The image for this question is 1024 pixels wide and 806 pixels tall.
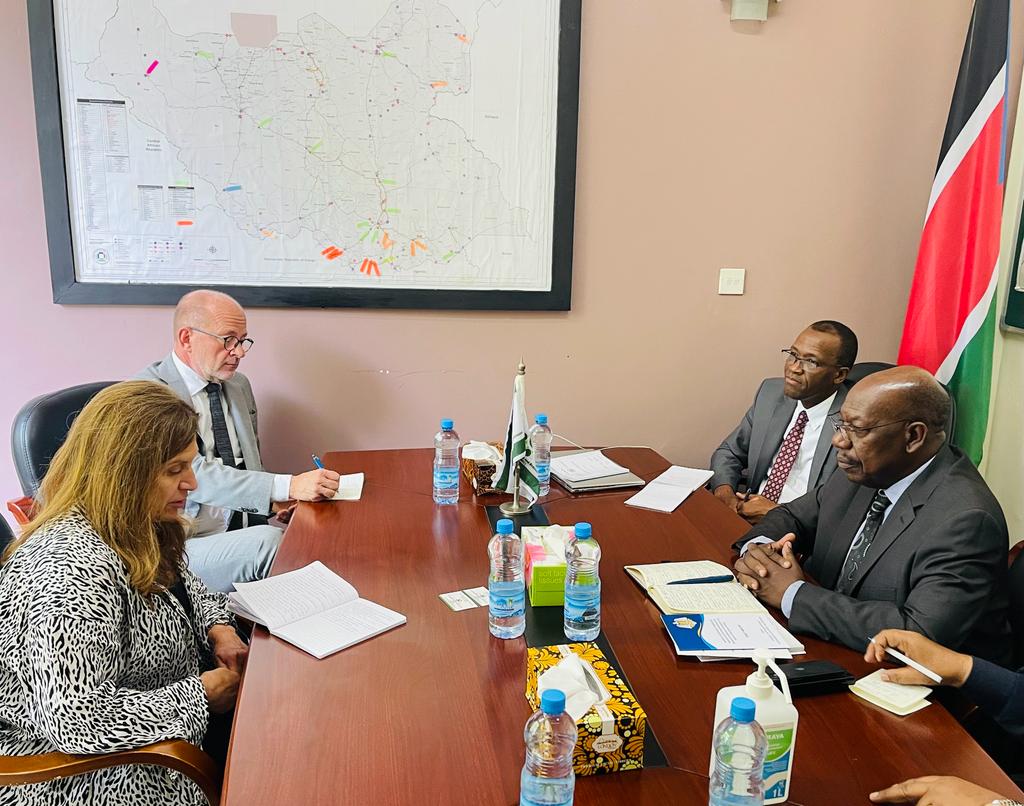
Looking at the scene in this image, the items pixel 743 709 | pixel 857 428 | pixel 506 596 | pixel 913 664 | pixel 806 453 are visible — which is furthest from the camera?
pixel 806 453

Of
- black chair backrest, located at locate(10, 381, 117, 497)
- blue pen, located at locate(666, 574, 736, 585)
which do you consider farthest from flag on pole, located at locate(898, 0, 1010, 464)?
black chair backrest, located at locate(10, 381, 117, 497)

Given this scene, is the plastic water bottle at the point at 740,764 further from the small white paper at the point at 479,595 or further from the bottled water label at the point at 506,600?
the small white paper at the point at 479,595

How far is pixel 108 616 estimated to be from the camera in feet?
4.14

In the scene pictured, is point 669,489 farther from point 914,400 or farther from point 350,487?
point 350,487

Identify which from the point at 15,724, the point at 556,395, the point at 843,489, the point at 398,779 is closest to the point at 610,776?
the point at 398,779

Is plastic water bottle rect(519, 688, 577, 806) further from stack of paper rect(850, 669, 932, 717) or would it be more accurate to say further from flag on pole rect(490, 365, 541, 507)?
flag on pole rect(490, 365, 541, 507)

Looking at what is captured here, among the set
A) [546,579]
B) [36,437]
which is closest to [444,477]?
[546,579]

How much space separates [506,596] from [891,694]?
0.67m

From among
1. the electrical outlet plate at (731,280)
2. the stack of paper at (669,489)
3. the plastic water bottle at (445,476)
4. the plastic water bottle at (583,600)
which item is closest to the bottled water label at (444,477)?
the plastic water bottle at (445,476)

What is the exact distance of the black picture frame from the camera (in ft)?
8.76

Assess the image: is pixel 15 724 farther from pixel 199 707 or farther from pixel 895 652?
pixel 895 652

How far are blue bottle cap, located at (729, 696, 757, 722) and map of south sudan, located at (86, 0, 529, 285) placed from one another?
2.31 m

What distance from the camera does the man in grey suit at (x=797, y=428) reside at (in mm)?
2639

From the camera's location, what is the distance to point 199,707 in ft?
4.43
